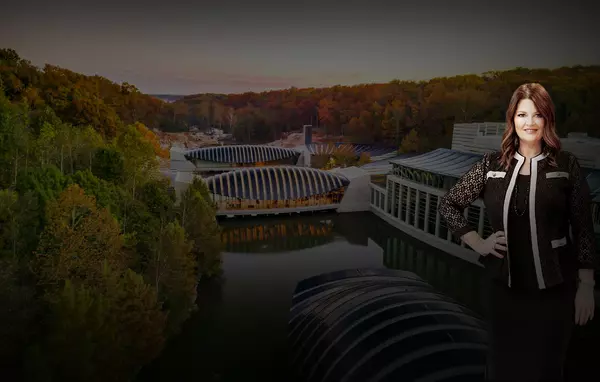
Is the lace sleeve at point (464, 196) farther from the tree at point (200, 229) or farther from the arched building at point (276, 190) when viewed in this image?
the arched building at point (276, 190)

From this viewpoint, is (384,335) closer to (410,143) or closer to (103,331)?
(103,331)

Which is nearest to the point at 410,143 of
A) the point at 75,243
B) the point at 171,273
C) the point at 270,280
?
the point at 270,280

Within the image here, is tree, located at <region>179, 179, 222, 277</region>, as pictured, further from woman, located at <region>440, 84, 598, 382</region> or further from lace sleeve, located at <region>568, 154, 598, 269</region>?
lace sleeve, located at <region>568, 154, 598, 269</region>

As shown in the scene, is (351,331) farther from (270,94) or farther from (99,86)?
(270,94)

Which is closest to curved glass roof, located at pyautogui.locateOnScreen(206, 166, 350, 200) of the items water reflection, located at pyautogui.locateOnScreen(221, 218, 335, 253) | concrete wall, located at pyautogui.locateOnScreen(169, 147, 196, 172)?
Answer: water reflection, located at pyautogui.locateOnScreen(221, 218, 335, 253)

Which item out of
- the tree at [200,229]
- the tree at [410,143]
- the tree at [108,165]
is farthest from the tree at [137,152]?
the tree at [410,143]

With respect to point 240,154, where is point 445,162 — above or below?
above

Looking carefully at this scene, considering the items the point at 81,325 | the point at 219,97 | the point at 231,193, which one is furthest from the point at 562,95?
the point at 219,97
